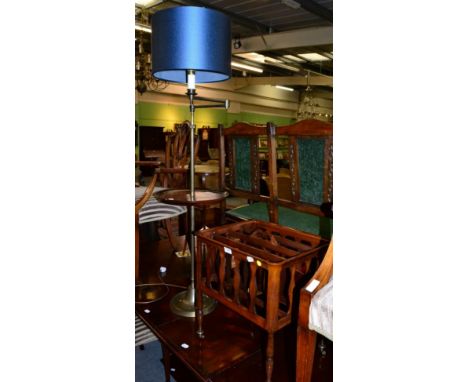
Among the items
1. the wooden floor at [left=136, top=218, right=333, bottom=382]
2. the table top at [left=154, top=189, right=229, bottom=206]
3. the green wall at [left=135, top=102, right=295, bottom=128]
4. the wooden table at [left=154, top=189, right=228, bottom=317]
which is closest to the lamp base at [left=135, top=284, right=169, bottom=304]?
the wooden floor at [left=136, top=218, right=333, bottom=382]

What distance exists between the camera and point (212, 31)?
1.49 meters

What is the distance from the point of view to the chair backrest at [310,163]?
6.03 ft

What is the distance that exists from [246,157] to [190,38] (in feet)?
3.40

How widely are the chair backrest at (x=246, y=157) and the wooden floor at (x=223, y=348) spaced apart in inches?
30.8

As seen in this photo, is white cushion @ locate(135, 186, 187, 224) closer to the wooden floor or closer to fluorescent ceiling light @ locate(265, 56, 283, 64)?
the wooden floor

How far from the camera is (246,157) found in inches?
93.6

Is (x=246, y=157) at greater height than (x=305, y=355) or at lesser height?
greater

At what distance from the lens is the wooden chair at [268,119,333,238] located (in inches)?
72.8

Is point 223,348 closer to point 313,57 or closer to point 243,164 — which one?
point 243,164

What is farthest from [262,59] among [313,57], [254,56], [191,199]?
[191,199]

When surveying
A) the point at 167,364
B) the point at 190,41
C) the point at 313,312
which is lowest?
the point at 167,364

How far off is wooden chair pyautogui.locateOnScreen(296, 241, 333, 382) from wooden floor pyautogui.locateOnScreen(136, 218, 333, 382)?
371mm
